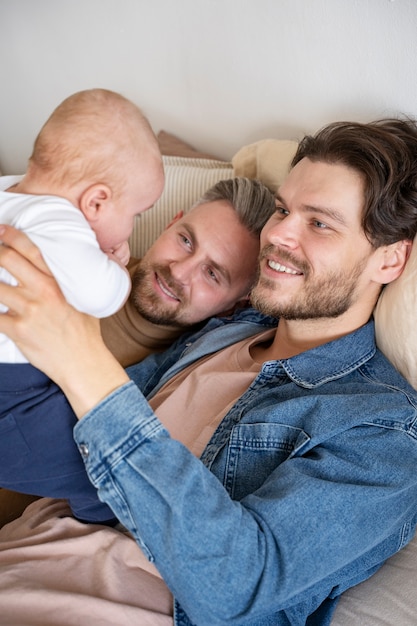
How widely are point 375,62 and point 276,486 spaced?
1.15 metres

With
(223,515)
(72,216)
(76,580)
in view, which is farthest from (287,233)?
(76,580)

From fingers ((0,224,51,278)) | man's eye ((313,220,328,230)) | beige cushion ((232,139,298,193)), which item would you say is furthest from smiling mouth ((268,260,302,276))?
fingers ((0,224,51,278))

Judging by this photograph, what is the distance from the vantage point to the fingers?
931 millimetres

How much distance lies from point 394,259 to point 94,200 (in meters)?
0.74

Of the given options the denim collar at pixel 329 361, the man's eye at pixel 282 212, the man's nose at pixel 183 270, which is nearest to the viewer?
the denim collar at pixel 329 361

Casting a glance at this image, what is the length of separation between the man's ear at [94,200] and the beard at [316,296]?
0.52 meters

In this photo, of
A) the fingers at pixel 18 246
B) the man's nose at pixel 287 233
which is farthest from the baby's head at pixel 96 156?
the man's nose at pixel 287 233

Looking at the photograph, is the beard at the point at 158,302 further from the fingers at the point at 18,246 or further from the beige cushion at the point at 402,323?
the fingers at the point at 18,246

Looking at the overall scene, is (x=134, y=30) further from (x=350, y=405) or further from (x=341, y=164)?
(x=350, y=405)

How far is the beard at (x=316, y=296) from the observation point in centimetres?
137

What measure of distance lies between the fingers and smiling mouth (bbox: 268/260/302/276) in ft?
2.04

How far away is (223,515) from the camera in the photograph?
3.04 feet

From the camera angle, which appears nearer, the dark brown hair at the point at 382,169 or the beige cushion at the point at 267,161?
the dark brown hair at the point at 382,169

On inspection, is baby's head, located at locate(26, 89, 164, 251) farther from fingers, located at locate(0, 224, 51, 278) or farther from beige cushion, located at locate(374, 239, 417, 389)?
beige cushion, located at locate(374, 239, 417, 389)
